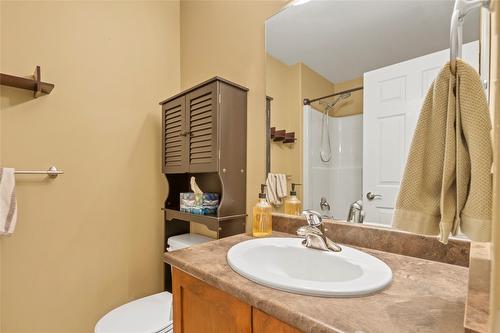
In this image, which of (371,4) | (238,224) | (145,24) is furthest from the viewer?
(145,24)

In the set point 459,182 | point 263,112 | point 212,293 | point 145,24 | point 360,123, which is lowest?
point 212,293

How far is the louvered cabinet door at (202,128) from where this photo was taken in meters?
1.18

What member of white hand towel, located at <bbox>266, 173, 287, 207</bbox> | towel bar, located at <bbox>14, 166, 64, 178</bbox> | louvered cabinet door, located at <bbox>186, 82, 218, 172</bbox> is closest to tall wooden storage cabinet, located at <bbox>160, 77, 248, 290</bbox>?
louvered cabinet door, located at <bbox>186, 82, 218, 172</bbox>

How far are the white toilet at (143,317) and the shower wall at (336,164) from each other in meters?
0.78

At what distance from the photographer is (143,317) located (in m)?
1.21

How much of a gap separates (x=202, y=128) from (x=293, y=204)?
0.59 metres

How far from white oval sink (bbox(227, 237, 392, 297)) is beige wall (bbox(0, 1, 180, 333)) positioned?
3.23ft

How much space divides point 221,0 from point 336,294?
1609 mm

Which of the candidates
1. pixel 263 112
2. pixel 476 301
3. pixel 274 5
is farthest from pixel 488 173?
pixel 274 5

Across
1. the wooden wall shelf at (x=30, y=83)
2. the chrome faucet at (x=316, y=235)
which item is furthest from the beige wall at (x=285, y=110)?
the wooden wall shelf at (x=30, y=83)

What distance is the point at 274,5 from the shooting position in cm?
121

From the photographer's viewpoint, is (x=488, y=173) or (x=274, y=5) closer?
(x=488, y=173)

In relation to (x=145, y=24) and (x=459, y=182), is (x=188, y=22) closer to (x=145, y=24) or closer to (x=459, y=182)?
(x=145, y=24)

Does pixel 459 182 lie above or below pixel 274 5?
below
